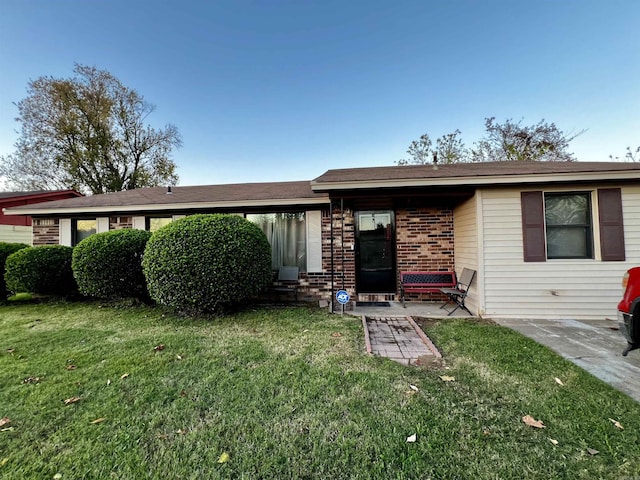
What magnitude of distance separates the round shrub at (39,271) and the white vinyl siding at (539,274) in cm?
962

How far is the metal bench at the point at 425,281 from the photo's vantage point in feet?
19.4

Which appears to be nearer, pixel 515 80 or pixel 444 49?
pixel 444 49

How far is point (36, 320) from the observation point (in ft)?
16.4

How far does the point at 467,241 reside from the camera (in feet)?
18.1

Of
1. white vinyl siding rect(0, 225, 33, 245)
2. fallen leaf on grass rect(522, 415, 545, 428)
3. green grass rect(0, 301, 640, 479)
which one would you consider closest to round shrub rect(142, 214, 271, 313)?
green grass rect(0, 301, 640, 479)

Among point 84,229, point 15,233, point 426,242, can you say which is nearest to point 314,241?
point 426,242

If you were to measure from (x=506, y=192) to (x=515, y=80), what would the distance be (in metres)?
8.14

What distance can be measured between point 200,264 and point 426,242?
504 centimetres

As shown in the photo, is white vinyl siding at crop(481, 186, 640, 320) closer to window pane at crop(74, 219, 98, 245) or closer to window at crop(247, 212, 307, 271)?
window at crop(247, 212, 307, 271)

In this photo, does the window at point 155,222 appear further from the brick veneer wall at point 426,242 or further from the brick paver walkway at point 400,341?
the brick veneer wall at point 426,242

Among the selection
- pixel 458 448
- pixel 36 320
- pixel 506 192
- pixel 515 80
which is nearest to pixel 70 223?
pixel 36 320

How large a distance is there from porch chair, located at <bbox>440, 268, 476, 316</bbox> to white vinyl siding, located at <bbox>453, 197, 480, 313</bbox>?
9 cm

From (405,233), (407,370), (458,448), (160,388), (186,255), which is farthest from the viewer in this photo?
(405,233)

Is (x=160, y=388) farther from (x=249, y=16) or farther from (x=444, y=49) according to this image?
(x=444, y=49)
